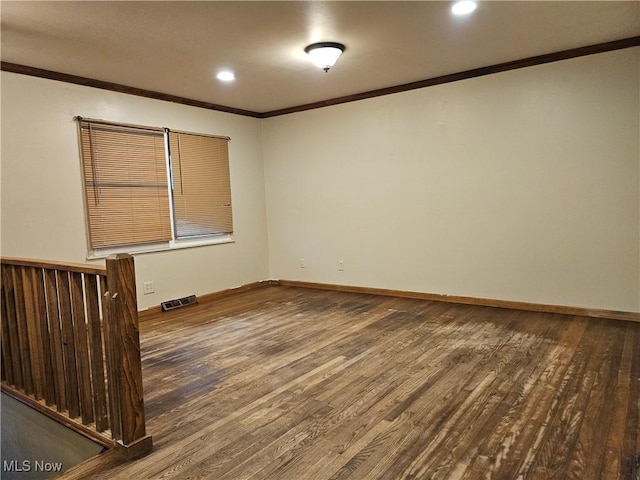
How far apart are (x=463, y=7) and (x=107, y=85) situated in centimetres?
346

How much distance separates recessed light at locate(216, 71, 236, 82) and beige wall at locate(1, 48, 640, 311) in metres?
0.97

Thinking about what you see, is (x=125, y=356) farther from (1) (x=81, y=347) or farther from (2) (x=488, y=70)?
(2) (x=488, y=70)

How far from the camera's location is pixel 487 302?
460 centimetres

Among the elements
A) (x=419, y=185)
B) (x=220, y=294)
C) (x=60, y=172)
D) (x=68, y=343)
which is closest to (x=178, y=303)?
(x=220, y=294)

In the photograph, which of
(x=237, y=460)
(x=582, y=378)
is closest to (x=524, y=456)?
(x=582, y=378)

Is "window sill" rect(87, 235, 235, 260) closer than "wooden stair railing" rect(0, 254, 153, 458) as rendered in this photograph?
No

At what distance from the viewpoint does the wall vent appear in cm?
487

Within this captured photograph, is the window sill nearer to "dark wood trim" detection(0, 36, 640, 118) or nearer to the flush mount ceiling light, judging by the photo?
"dark wood trim" detection(0, 36, 640, 118)

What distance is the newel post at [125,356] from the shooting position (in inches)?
76.3

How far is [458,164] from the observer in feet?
15.3

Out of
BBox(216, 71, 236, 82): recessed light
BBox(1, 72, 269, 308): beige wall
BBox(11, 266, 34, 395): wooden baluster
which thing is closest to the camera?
BBox(11, 266, 34, 395): wooden baluster

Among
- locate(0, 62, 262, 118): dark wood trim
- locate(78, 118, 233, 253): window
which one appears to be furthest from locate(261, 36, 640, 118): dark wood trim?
locate(78, 118, 233, 253): window

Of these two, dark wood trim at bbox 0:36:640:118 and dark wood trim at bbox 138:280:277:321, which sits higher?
dark wood trim at bbox 0:36:640:118

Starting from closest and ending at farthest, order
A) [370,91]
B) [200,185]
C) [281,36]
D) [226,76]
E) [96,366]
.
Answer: [96,366], [281,36], [226,76], [370,91], [200,185]
